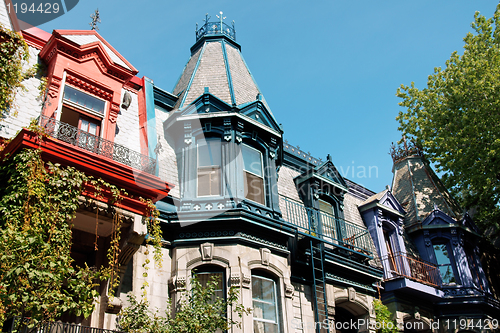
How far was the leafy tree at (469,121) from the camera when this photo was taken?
69.6ft

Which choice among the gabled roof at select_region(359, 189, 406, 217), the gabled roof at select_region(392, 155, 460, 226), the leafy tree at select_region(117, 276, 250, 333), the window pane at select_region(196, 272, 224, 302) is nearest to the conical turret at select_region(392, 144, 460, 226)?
the gabled roof at select_region(392, 155, 460, 226)

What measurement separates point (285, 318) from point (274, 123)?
6.74 metres

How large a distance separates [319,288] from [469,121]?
13.0m

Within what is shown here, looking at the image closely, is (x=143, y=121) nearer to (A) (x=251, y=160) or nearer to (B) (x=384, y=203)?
(A) (x=251, y=160)

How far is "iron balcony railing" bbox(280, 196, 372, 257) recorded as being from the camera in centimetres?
1539

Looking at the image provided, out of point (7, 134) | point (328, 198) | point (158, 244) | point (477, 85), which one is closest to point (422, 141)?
point (477, 85)

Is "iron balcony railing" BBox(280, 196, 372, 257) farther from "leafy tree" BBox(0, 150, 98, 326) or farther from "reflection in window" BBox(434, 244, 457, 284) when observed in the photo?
"leafy tree" BBox(0, 150, 98, 326)

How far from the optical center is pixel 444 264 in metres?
20.4

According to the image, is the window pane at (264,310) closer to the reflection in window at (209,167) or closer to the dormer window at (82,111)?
the reflection in window at (209,167)

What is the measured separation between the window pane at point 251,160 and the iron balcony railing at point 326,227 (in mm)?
1540

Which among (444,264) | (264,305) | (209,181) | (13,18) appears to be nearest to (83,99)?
(13,18)

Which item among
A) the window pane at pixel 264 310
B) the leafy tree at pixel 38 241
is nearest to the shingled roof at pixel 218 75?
the window pane at pixel 264 310

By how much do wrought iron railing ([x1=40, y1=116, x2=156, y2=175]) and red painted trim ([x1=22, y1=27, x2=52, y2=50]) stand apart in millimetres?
3235

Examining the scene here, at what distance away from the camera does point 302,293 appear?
13984mm
